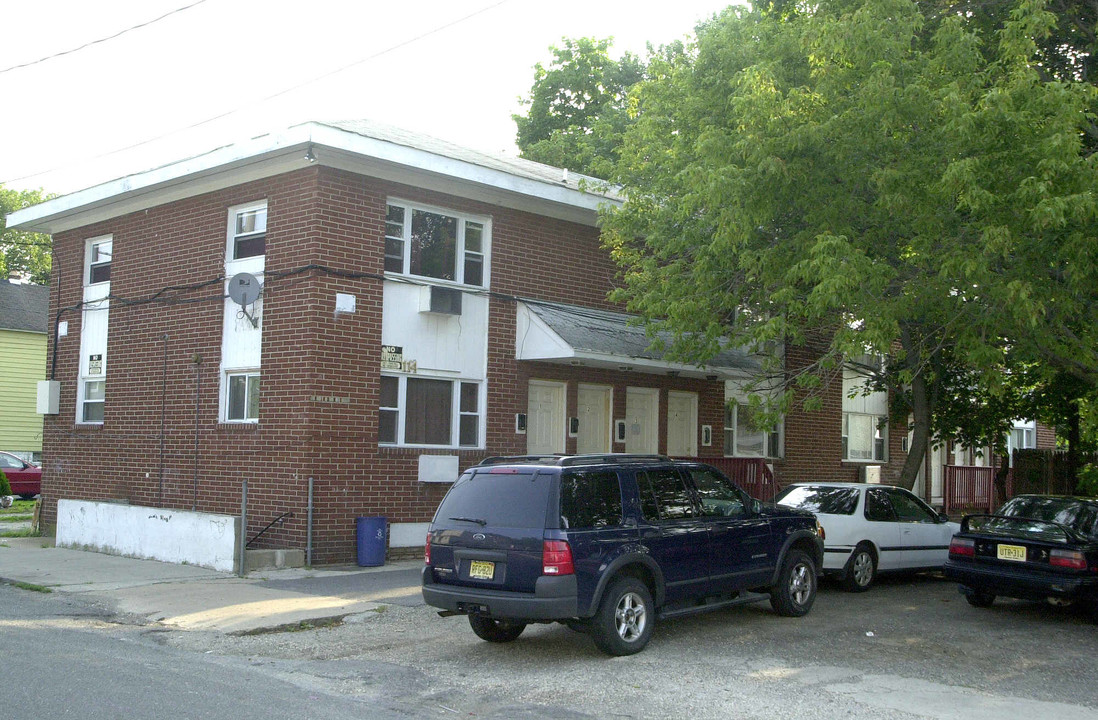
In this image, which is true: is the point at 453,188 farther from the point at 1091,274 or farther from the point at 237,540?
the point at 1091,274

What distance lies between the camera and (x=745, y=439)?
71.1 feet

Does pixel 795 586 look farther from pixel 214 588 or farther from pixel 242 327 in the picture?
pixel 242 327

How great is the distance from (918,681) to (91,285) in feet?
53.5

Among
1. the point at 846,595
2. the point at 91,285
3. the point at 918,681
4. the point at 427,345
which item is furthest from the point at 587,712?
the point at 91,285

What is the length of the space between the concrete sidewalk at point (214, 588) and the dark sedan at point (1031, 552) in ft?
20.6

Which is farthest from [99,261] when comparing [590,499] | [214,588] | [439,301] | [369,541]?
[590,499]

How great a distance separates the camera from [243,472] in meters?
A: 15.4

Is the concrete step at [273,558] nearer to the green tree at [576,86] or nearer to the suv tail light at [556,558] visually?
the suv tail light at [556,558]

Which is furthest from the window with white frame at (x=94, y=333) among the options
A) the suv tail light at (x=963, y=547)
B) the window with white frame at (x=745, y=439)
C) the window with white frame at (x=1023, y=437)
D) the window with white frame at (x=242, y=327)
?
the window with white frame at (x=1023, y=437)

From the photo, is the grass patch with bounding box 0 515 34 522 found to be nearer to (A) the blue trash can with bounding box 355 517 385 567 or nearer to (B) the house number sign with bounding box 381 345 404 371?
(A) the blue trash can with bounding box 355 517 385 567

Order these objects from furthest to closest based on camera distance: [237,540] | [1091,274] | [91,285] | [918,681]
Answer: [91,285] → [237,540] → [1091,274] → [918,681]

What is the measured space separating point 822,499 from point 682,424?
→ 6671mm

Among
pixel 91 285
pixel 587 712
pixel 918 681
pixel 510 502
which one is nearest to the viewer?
pixel 587 712

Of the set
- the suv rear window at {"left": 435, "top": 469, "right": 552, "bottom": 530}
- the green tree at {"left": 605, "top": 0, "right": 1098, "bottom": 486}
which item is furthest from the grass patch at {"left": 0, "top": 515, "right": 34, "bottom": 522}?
the suv rear window at {"left": 435, "top": 469, "right": 552, "bottom": 530}
